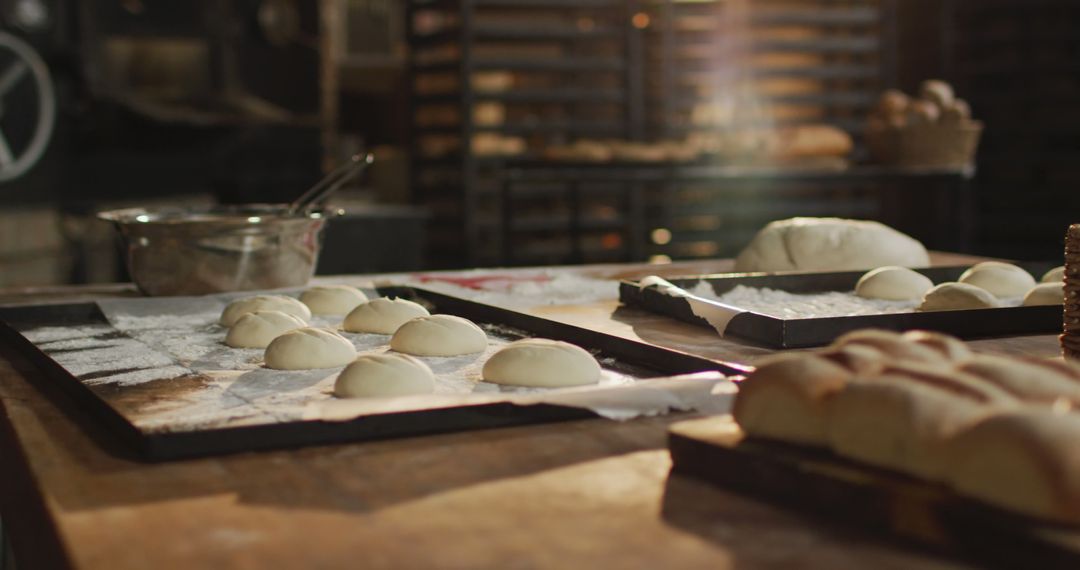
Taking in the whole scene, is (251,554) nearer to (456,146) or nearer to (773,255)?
(773,255)

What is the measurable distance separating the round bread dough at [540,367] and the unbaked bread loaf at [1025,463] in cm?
60

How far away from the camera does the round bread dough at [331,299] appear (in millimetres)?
1889

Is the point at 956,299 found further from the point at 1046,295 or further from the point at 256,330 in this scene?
the point at 256,330

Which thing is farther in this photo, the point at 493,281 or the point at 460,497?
the point at 493,281

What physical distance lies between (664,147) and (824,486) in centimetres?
458

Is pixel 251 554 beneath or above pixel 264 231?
beneath

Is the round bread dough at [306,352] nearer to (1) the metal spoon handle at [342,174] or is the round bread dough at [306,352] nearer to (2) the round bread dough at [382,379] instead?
(2) the round bread dough at [382,379]

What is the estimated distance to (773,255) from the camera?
2.26 metres

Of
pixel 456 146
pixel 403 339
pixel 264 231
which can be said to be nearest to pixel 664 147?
pixel 456 146

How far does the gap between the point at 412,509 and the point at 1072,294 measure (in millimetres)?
807

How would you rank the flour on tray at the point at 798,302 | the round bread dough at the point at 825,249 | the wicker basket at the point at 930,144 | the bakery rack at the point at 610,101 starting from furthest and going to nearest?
the bakery rack at the point at 610,101, the wicker basket at the point at 930,144, the round bread dough at the point at 825,249, the flour on tray at the point at 798,302

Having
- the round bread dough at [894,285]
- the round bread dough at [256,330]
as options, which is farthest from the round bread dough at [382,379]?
the round bread dough at [894,285]

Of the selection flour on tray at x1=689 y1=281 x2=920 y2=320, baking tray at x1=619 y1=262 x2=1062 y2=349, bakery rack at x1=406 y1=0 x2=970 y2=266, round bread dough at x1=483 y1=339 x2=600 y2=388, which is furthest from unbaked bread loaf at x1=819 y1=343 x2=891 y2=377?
bakery rack at x1=406 y1=0 x2=970 y2=266

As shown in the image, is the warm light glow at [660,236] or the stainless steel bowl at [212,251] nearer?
the stainless steel bowl at [212,251]
